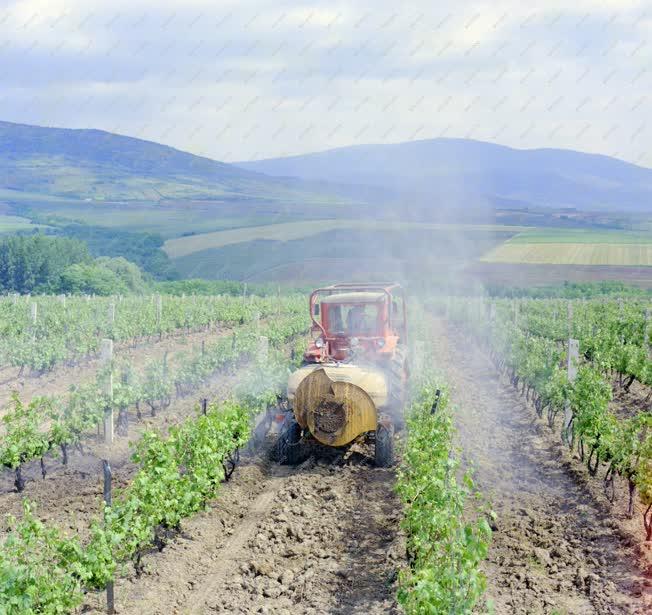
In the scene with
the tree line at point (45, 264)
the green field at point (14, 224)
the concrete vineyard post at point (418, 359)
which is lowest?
the tree line at point (45, 264)

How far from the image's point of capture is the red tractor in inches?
397

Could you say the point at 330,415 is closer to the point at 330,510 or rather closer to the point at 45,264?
the point at 330,510

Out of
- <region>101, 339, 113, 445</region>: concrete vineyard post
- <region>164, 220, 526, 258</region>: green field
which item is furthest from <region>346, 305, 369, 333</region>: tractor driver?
<region>164, 220, 526, 258</region>: green field

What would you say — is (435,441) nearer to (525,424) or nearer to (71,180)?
(525,424)

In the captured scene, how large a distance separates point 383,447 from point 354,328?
2363 mm

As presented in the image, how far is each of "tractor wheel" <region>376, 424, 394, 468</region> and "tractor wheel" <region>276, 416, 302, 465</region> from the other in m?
1.08

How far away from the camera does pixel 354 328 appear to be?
12.2 m

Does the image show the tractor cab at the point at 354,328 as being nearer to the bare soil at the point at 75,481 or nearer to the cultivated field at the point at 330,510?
the cultivated field at the point at 330,510

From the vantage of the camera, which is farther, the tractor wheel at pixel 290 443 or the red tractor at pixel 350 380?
the tractor wheel at pixel 290 443

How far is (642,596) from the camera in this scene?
666 cm

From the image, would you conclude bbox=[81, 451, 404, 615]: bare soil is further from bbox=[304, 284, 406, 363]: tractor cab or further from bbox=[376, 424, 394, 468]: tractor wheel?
bbox=[304, 284, 406, 363]: tractor cab

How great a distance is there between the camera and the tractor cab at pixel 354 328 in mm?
11844

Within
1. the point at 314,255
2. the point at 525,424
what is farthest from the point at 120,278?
the point at 525,424

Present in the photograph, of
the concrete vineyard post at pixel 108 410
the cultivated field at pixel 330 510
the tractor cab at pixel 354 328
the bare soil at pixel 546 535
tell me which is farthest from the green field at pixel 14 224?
the bare soil at pixel 546 535
